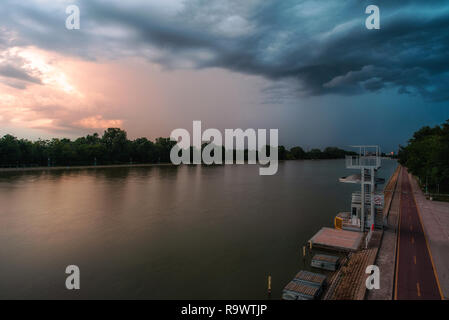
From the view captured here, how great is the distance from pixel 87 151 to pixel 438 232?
13663 centimetres

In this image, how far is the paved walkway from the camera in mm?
16297

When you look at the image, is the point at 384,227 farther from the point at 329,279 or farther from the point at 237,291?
the point at 237,291

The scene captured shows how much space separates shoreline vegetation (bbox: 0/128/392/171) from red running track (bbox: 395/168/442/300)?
119 meters

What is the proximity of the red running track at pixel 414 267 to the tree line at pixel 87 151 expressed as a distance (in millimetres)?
122141

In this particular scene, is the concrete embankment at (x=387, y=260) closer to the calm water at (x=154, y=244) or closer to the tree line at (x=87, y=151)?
the calm water at (x=154, y=244)

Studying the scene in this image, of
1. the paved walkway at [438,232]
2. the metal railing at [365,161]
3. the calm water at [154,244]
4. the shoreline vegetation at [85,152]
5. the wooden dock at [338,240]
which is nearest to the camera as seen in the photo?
the paved walkway at [438,232]

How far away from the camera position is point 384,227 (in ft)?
86.9

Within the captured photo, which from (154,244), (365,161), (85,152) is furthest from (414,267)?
(85,152)

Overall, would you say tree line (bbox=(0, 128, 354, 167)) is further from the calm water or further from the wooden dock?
the wooden dock

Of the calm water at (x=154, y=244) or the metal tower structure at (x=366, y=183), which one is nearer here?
the calm water at (x=154, y=244)

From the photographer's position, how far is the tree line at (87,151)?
101m

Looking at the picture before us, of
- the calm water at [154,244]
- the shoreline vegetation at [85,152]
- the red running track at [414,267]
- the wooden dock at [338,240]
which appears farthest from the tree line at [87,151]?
the red running track at [414,267]
